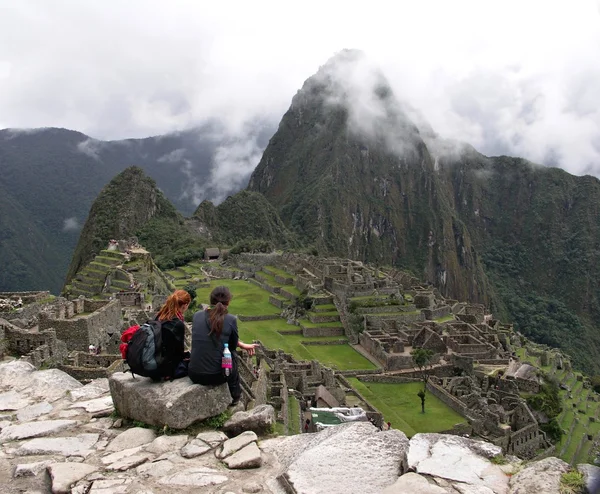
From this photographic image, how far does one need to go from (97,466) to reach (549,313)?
15080cm

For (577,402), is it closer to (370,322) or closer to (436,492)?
(370,322)

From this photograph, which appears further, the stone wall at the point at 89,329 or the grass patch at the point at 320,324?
the grass patch at the point at 320,324

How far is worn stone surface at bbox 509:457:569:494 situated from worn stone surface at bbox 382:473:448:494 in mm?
534

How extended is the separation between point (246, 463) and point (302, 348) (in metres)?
28.5

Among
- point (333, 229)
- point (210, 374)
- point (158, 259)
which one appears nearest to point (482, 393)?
point (210, 374)

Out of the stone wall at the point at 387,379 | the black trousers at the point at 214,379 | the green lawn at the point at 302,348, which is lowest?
the stone wall at the point at 387,379

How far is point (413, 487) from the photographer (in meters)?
3.84

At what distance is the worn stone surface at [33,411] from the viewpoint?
562 cm

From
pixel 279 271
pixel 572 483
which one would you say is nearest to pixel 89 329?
pixel 572 483

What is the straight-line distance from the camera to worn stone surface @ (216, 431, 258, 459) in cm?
459

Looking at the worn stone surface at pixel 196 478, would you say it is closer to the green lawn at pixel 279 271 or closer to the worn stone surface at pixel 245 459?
the worn stone surface at pixel 245 459

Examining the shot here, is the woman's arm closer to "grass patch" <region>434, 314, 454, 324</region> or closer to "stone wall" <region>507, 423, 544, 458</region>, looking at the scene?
"stone wall" <region>507, 423, 544, 458</region>

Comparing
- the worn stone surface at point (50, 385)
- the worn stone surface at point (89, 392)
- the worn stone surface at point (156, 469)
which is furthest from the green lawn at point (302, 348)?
the worn stone surface at point (156, 469)

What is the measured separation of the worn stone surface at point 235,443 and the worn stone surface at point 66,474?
102cm
